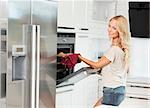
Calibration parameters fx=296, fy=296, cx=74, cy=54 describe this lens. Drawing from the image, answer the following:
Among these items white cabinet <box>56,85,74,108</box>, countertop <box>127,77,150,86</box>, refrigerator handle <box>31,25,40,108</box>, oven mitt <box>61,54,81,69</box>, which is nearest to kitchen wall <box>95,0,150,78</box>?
countertop <box>127,77,150,86</box>

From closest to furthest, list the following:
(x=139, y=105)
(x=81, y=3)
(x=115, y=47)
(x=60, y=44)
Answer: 1. (x=60, y=44)
2. (x=81, y=3)
3. (x=115, y=47)
4. (x=139, y=105)

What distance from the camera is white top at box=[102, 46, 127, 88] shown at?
2.14m

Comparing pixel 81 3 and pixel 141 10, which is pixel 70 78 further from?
pixel 141 10

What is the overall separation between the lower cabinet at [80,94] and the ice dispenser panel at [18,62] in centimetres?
65

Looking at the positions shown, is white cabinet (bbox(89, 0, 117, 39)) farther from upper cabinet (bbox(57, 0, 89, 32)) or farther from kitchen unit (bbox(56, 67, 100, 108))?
kitchen unit (bbox(56, 67, 100, 108))

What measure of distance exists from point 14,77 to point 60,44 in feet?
2.34

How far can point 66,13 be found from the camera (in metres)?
1.78

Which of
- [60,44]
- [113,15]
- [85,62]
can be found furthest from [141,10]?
[60,44]

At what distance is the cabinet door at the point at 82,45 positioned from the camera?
1.97 meters

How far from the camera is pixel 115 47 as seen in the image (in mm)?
2186

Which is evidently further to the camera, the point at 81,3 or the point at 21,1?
the point at 81,3

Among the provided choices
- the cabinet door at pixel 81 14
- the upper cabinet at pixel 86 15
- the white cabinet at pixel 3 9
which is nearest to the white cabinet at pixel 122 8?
the upper cabinet at pixel 86 15

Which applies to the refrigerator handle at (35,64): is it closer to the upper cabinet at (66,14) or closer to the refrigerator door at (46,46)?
the refrigerator door at (46,46)

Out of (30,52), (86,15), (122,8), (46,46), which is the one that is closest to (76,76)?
(86,15)
